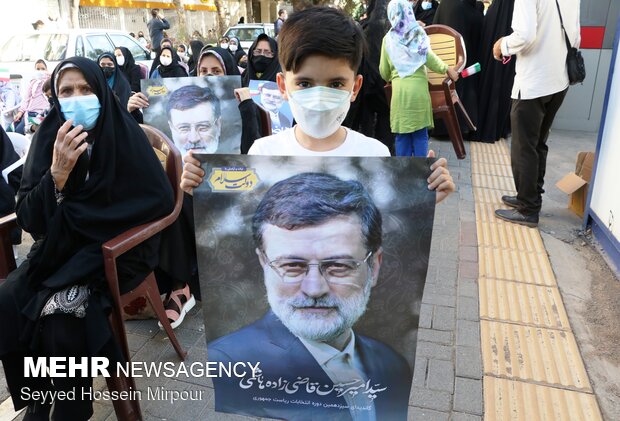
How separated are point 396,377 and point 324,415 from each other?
0.79 feet

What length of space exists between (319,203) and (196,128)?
7.20 ft

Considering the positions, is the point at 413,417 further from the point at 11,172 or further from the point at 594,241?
the point at 11,172

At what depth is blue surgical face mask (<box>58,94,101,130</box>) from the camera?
2207mm

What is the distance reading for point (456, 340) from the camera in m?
2.67

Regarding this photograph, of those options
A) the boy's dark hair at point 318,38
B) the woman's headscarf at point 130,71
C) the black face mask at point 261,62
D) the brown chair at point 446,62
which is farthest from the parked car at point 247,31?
the boy's dark hair at point 318,38

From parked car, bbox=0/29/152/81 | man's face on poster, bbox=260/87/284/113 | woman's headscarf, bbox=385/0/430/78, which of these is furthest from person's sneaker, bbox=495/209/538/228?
parked car, bbox=0/29/152/81

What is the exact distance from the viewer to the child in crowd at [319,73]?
57.0 inches

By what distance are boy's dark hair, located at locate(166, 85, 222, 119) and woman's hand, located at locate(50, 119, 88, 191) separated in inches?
51.2

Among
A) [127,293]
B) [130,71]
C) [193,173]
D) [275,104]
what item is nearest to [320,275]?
[193,173]

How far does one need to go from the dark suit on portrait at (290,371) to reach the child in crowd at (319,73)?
47cm

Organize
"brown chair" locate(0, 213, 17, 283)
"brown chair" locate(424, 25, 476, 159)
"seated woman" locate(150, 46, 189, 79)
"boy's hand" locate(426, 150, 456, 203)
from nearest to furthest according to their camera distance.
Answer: "boy's hand" locate(426, 150, 456, 203) → "brown chair" locate(0, 213, 17, 283) → "seated woman" locate(150, 46, 189, 79) → "brown chair" locate(424, 25, 476, 159)

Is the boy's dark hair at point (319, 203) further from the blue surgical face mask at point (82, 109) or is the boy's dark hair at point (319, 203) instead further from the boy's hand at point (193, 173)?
the blue surgical face mask at point (82, 109)

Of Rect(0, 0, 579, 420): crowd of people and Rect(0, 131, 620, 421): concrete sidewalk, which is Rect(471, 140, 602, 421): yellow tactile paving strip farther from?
Rect(0, 0, 579, 420): crowd of people

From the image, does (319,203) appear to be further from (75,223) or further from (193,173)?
(75,223)
